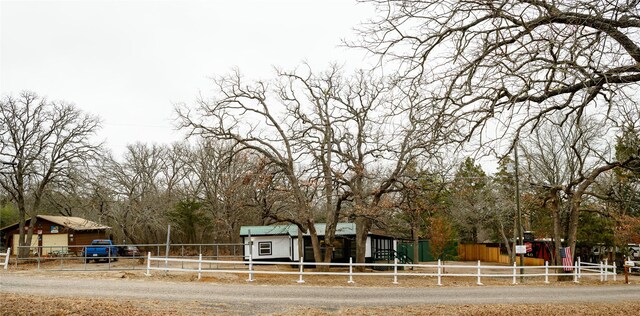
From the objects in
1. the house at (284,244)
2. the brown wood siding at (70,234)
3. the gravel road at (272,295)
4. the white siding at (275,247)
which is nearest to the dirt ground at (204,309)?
the gravel road at (272,295)

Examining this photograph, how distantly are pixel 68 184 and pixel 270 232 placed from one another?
1415 centimetres

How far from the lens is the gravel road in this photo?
16.0 meters

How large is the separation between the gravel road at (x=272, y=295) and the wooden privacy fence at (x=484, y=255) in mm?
32298

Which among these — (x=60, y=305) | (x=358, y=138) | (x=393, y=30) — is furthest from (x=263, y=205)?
(x=393, y=30)

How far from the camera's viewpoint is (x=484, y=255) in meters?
59.2

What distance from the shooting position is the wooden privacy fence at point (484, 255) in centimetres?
5347

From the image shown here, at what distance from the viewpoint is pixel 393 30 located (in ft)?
32.6

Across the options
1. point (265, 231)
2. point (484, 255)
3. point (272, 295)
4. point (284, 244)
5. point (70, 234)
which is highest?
point (265, 231)

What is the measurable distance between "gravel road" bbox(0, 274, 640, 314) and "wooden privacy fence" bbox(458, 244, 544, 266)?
32298mm

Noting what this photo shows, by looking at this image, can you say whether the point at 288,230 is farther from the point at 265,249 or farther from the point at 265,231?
the point at 265,249

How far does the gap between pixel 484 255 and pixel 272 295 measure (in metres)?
45.3

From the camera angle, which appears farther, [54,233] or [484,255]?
[484,255]

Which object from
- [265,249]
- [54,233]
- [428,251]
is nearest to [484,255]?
[428,251]

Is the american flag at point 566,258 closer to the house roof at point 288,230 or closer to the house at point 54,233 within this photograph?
the house roof at point 288,230
